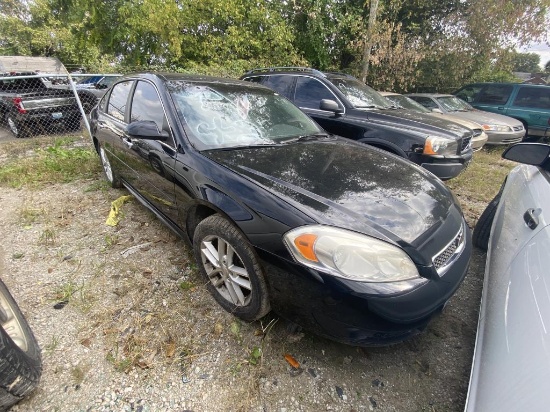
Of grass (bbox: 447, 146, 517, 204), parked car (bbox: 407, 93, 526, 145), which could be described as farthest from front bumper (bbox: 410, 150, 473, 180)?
parked car (bbox: 407, 93, 526, 145)

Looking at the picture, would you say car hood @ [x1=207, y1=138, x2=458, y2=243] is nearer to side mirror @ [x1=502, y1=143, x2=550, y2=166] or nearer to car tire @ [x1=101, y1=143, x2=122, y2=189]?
side mirror @ [x1=502, y1=143, x2=550, y2=166]

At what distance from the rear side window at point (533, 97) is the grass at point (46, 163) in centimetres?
1037

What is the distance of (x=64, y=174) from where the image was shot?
446 cm

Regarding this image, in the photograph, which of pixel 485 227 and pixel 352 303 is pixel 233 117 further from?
pixel 485 227

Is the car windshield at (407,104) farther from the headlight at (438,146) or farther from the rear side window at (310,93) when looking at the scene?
the headlight at (438,146)

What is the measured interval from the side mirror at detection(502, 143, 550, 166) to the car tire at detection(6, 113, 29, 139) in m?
8.54

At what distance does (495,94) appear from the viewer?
851 cm

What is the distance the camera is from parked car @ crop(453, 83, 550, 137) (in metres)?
7.56

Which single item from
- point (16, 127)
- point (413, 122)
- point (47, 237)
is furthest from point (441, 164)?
point (16, 127)

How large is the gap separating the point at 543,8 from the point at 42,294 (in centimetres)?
1528

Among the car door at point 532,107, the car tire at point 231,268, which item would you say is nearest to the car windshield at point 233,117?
the car tire at point 231,268

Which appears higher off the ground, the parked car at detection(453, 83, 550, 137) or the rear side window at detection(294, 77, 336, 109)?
the rear side window at detection(294, 77, 336, 109)

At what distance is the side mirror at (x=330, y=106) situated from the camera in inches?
165

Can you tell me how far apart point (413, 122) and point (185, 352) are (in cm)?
386
